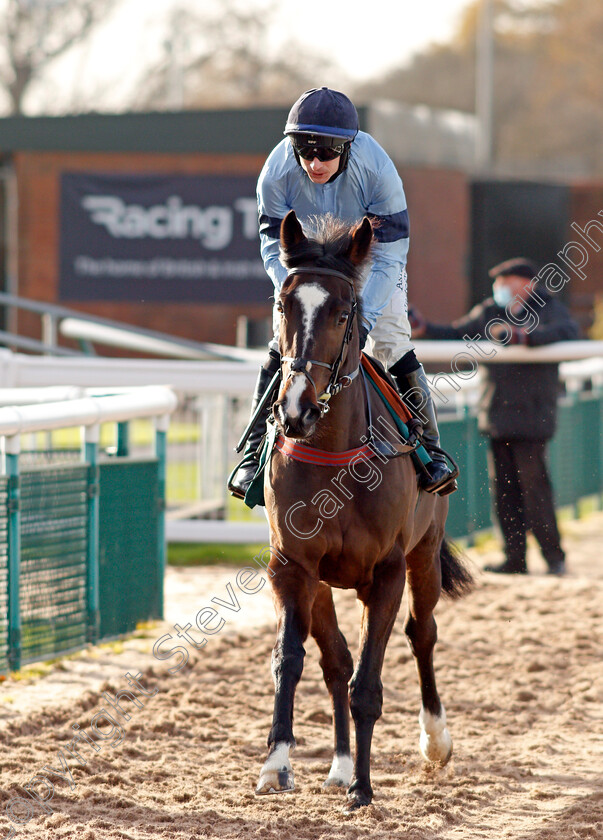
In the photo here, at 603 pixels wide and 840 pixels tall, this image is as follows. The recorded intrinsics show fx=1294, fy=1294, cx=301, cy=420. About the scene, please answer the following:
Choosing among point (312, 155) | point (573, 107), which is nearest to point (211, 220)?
point (312, 155)

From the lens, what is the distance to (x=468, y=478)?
32.3 feet

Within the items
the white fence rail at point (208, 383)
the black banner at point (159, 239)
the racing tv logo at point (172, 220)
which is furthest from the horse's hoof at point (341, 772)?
the racing tv logo at point (172, 220)

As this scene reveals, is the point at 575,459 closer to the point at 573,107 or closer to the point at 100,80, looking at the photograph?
the point at 100,80

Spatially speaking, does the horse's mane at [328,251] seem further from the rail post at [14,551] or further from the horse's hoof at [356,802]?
the rail post at [14,551]

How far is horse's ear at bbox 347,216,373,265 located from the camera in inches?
167

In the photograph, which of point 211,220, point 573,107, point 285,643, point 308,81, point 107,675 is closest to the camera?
point 285,643

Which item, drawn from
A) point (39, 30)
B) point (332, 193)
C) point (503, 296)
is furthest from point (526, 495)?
point (39, 30)

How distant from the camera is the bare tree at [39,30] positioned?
1164 inches

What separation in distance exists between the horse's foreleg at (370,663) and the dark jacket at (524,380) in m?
4.76

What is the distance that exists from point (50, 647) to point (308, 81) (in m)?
31.7

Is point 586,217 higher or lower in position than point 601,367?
higher

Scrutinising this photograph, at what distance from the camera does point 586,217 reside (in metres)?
24.8

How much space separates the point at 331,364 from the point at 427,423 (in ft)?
3.21

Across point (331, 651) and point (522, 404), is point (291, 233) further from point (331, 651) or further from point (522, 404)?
point (522, 404)
